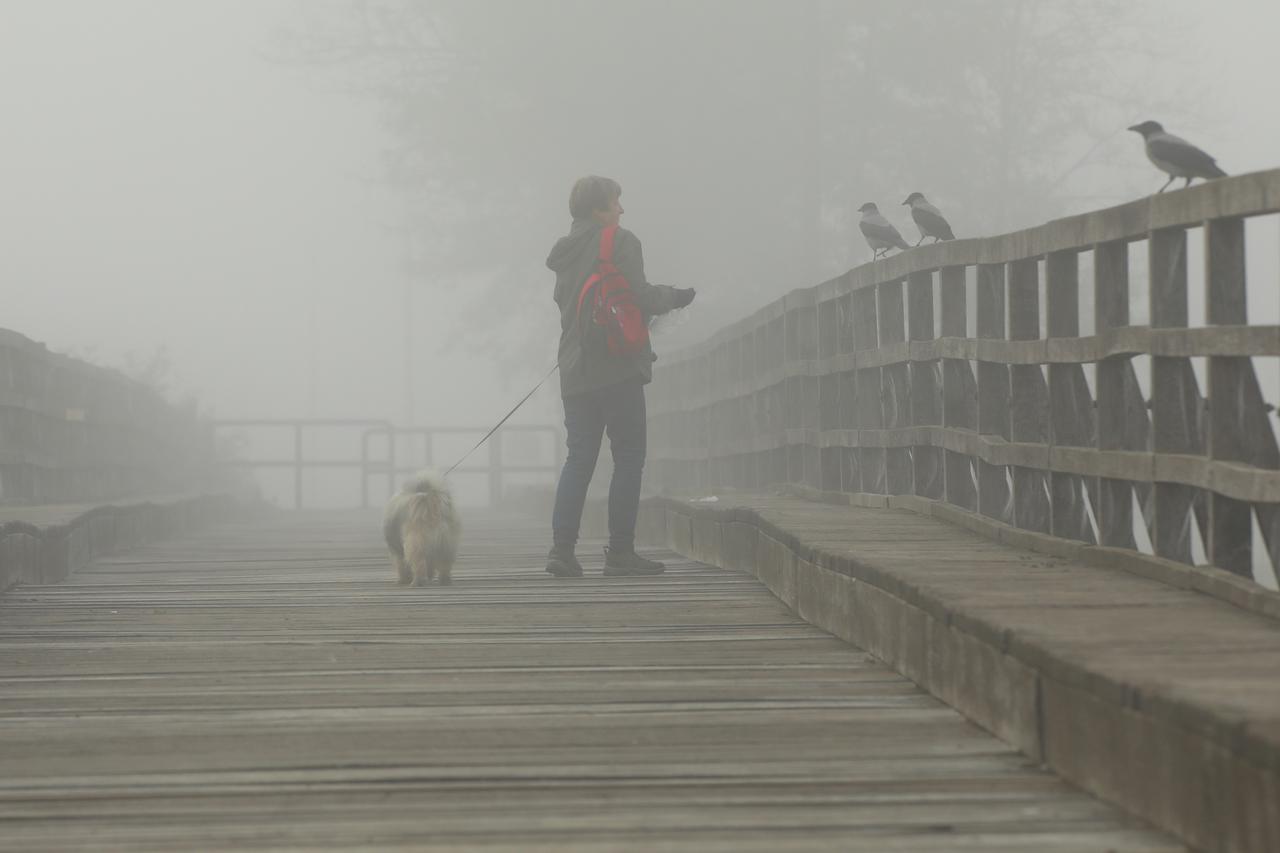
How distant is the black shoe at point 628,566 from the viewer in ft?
30.0

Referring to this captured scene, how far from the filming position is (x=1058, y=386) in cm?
668

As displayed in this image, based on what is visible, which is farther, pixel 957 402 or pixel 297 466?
pixel 297 466

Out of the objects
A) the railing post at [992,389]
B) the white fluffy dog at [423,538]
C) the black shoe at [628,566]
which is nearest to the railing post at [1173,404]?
the railing post at [992,389]

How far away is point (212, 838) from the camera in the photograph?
3.60 metres

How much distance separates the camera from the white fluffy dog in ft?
30.3

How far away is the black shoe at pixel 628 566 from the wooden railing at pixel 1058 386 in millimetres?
1243

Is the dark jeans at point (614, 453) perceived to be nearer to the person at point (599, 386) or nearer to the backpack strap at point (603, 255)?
the person at point (599, 386)

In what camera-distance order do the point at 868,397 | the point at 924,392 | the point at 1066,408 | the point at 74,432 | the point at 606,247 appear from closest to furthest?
the point at 1066,408 → the point at 924,392 → the point at 606,247 → the point at 868,397 → the point at 74,432

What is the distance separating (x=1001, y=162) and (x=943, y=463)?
20432mm

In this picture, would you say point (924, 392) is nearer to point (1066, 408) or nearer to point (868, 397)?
point (868, 397)

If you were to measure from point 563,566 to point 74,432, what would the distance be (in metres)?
7.07

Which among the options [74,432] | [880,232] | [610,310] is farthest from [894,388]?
[74,432]

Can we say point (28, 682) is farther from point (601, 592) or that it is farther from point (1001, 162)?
point (1001, 162)

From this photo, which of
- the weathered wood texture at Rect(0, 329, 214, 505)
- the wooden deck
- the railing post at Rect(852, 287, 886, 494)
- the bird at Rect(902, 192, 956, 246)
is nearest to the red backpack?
the wooden deck
